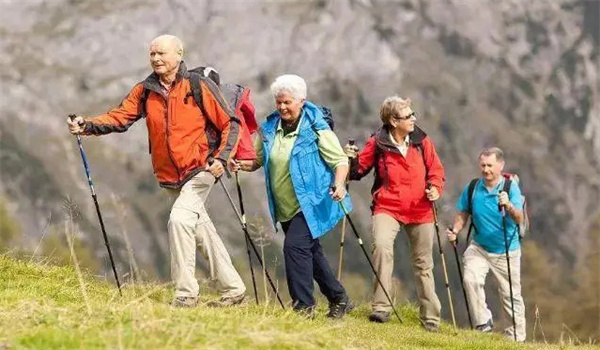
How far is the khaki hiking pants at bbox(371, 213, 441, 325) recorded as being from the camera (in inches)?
583

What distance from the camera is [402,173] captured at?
14.7 m

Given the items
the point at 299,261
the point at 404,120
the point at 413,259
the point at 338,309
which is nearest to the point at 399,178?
the point at 404,120

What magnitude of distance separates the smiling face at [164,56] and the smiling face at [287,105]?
4.07ft

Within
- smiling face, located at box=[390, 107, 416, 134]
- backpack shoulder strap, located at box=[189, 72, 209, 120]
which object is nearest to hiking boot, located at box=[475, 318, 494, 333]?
smiling face, located at box=[390, 107, 416, 134]

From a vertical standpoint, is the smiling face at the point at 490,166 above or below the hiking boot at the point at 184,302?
above

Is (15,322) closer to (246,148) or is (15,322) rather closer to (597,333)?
(246,148)

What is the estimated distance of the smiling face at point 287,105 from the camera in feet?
42.3

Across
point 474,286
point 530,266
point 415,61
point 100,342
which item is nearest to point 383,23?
point 415,61

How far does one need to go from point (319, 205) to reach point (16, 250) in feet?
14.2

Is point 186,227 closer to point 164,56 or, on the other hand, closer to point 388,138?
point 164,56

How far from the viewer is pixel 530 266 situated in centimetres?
11069

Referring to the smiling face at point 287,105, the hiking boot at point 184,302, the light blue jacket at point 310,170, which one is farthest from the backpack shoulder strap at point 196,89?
the hiking boot at point 184,302

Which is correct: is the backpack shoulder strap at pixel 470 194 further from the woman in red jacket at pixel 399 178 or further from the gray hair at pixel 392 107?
the gray hair at pixel 392 107

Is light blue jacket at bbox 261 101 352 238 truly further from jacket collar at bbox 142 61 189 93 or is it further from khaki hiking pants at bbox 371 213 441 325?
khaki hiking pants at bbox 371 213 441 325
